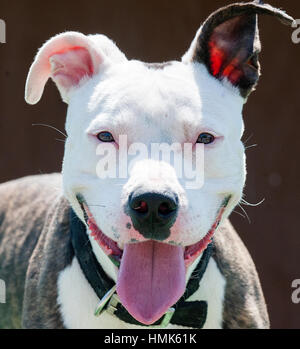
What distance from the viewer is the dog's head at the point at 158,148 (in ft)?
8.86

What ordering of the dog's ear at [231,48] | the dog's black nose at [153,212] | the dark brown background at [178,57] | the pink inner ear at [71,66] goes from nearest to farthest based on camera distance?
the dog's black nose at [153,212] < the dog's ear at [231,48] < the pink inner ear at [71,66] < the dark brown background at [178,57]

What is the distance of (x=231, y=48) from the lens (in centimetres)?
320

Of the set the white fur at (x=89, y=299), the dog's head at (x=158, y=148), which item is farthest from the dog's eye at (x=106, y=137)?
the white fur at (x=89, y=299)

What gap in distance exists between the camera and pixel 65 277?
10.9 ft

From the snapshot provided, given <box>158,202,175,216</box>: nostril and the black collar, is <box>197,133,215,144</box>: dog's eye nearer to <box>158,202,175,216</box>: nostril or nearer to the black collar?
<box>158,202,175,216</box>: nostril

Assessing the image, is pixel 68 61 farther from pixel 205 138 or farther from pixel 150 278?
pixel 150 278

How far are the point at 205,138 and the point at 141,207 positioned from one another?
Answer: 1.44 feet

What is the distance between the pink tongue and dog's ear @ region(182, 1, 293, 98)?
33.4 inches

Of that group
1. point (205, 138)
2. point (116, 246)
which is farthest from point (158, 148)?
point (116, 246)

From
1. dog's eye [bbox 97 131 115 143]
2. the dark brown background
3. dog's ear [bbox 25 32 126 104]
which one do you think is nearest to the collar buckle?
dog's eye [bbox 97 131 115 143]

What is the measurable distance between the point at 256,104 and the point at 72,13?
1.89m

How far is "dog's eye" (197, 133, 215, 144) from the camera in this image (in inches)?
113

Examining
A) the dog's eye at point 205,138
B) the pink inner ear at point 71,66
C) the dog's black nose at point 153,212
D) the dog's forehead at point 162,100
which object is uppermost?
the pink inner ear at point 71,66

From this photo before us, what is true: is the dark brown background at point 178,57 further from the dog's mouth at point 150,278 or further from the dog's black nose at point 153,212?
the dog's black nose at point 153,212
